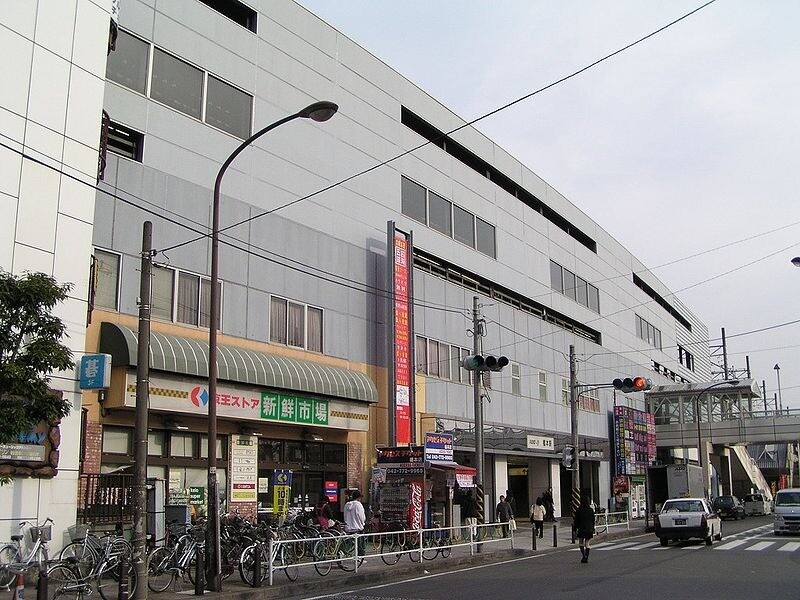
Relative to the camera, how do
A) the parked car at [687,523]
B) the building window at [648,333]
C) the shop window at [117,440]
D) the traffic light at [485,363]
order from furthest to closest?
1. the building window at [648,333]
2. the parked car at [687,523]
3. the traffic light at [485,363]
4. the shop window at [117,440]

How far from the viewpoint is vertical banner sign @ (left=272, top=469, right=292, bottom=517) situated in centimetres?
2489

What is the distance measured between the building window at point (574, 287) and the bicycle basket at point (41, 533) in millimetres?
35248

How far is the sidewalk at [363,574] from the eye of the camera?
1512 cm

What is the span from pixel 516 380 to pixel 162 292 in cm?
2214

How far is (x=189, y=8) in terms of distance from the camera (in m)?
24.6

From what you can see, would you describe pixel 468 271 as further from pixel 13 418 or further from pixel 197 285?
pixel 13 418

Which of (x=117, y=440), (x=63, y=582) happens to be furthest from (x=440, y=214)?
(x=63, y=582)

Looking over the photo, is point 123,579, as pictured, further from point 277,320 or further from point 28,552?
point 277,320

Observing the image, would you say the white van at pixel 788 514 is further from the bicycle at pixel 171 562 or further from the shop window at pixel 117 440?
the shop window at pixel 117 440

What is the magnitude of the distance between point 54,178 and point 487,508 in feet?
82.2

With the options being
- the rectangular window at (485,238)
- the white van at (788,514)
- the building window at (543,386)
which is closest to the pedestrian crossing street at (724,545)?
the white van at (788,514)

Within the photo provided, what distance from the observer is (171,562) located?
15.9 meters

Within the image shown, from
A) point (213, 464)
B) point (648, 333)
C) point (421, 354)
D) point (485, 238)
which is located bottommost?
point (213, 464)

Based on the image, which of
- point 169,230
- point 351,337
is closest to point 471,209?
point 351,337
